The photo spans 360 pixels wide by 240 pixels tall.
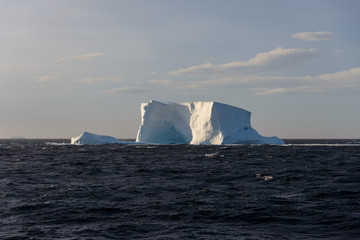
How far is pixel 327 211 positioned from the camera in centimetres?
1059

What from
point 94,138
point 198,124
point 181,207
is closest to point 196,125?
point 198,124

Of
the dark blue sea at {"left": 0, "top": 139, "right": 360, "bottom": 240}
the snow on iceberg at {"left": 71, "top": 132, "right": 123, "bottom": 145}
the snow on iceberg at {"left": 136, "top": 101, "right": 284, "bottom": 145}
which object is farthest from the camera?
the snow on iceberg at {"left": 71, "top": 132, "right": 123, "bottom": 145}

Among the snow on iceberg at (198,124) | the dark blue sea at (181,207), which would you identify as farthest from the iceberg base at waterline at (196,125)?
the dark blue sea at (181,207)

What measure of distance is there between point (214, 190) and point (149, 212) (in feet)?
13.6

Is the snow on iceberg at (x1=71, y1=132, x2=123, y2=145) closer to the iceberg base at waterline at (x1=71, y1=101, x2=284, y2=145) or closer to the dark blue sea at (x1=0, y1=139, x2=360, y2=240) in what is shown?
the iceberg base at waterline at (x1=71, y1=101, x2=284, y2=145)

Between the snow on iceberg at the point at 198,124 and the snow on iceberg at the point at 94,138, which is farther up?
the snow on iceberg at the point at 198,124

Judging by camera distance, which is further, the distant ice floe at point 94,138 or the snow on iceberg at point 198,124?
the distant ice floe at point 94,138

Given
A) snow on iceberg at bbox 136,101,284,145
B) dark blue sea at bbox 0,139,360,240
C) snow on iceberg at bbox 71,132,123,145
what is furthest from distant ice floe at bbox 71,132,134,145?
dark blue sea at bbox 0,139,360,240

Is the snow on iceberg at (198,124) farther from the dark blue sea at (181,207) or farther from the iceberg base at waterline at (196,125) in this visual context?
the dark blue sea at (181,207)

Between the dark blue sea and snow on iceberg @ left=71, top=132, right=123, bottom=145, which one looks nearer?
the dark blue sea

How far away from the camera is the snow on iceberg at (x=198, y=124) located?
5034cm

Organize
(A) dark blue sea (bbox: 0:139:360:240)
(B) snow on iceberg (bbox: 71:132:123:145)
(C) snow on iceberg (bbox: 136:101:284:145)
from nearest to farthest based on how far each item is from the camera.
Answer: (A) dark blue sea (bbox: 0:139:360:240), (C) snow on iceberg (bbox: 136:101:284:145), (B) snow on iceberg (bbox: 71:132:123:145)

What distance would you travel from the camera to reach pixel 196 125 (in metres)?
53.2

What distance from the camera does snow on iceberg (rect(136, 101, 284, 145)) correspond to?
50344mm
